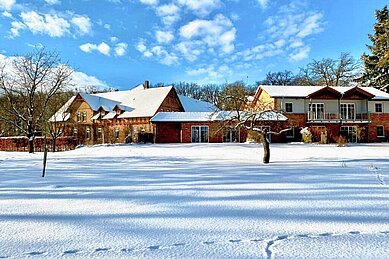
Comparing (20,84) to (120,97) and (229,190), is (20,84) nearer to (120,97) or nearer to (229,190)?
(120,97)

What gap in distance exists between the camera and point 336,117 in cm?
3466

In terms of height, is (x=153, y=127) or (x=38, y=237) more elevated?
(x=153, y=127)

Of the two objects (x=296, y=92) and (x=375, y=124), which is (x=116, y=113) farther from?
(x=375, y=124)

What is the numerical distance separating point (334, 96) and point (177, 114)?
16416mm

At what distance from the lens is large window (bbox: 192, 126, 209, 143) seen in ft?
111

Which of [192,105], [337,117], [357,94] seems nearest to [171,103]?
[192,105]

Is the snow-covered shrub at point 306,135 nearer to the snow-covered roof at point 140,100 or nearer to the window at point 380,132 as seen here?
the window at point 380,132

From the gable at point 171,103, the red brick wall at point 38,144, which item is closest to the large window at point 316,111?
the gable at point 171,103

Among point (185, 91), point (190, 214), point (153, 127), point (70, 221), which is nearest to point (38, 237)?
point (70, 221)

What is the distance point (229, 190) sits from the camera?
705 centimetres

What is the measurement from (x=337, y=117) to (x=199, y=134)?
1434 cm

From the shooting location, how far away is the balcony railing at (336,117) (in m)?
34.4

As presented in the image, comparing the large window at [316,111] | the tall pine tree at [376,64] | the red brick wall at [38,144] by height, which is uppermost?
the tall pine tree at [376,64]

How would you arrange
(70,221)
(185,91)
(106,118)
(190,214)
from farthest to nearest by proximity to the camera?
1. (185,91)
2. (106,118)
3. (190,214)
4. (70,221)
